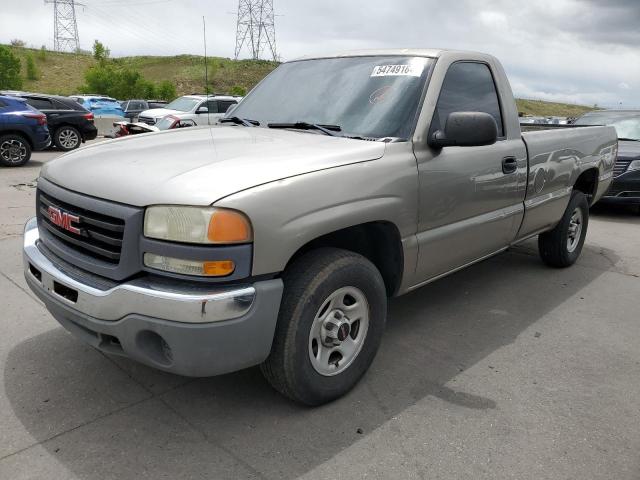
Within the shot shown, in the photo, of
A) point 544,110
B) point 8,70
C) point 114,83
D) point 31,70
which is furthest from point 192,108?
point 544,110

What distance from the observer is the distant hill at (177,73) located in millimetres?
62253

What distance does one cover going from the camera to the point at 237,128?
361 cm

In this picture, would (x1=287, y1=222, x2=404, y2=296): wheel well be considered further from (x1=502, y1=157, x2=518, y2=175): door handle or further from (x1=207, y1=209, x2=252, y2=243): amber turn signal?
(x1=502, y1=157, x2=518, y2=175): door handle

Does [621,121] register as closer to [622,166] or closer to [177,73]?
[622,166]

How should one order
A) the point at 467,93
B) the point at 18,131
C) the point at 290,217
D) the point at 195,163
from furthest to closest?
1. the point at 18,131
2. the point at 467,93
3. the point at 195,163
4. the point at 290,217

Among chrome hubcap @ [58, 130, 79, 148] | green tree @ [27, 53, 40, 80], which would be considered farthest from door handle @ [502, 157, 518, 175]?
green tree @ [27, 53, 40, 80]

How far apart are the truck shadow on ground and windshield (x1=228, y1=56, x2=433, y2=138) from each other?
1.44 metres

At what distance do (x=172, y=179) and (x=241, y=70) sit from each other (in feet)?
234

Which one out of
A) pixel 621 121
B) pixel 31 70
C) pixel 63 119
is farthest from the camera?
pixel 31 70

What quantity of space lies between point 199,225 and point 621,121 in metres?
9.63

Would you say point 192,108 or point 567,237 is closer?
point 567,237

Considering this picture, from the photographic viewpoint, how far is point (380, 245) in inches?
127

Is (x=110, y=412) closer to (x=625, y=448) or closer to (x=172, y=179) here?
(x=172, y=179)

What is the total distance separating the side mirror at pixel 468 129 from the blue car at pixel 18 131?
37.3 ft
